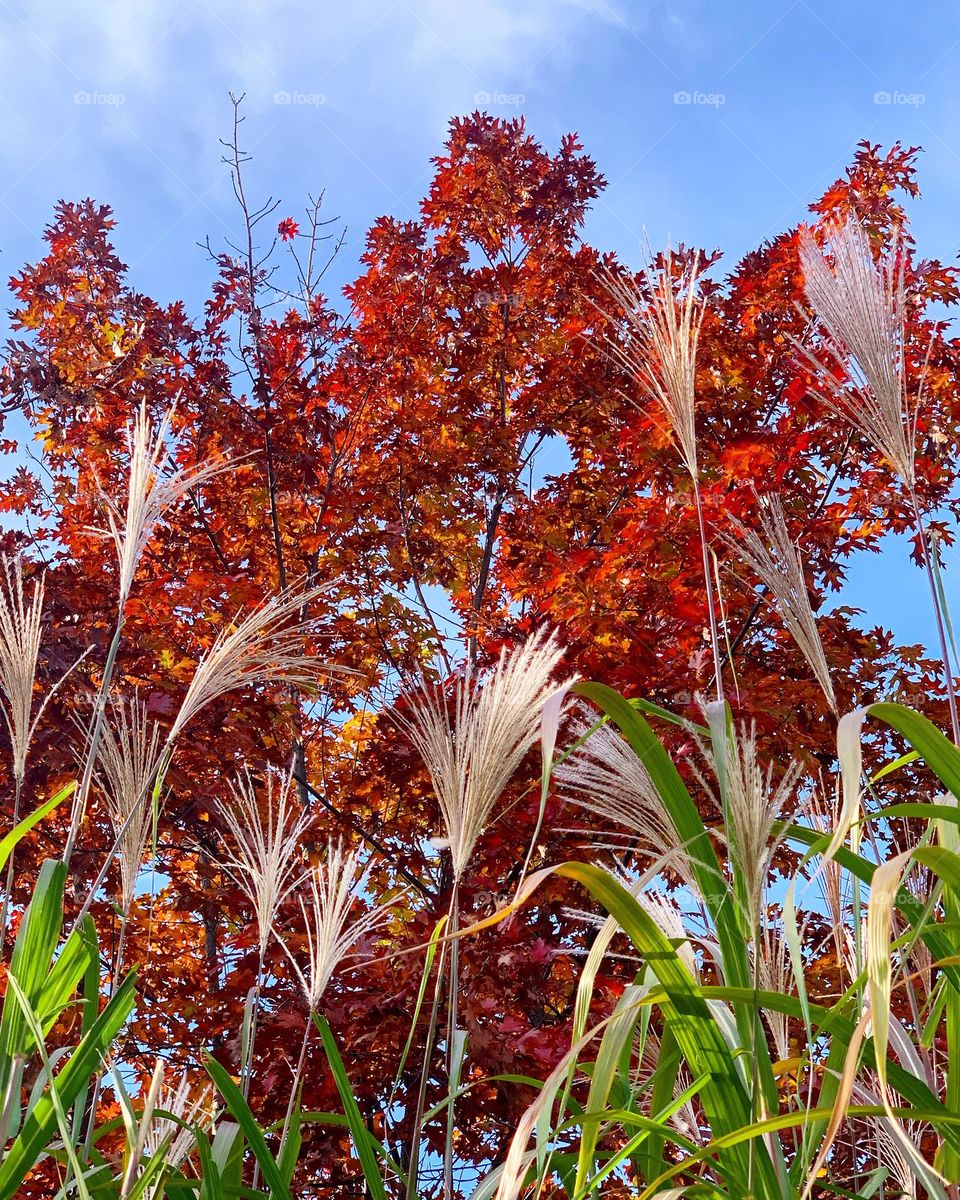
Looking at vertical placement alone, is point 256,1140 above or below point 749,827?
Result: below

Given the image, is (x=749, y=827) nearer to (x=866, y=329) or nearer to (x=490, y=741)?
(x=490, y=741)

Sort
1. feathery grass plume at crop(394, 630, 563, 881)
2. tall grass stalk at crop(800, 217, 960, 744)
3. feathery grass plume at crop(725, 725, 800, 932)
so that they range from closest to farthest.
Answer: feathery grass plume at crop(725, 725, 800, 932), feathery grass plume at crop(394, 630, 563, 881), tall grass stalk at crop(800, 217, 960, 744)

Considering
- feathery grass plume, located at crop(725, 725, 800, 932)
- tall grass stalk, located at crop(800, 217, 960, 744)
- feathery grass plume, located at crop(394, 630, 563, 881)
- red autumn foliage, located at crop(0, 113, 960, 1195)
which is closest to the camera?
feathery grass plume, located at crop(725, 725, 800, 932)

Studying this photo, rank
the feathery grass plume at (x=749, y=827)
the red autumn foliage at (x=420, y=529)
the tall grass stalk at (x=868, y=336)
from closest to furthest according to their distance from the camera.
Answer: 1. the feathery grass plume at (x=749, y=827)
2. the tall grass stalk at (x=868, y=336)
3. the red autumn foliage at (x=420, y=529)

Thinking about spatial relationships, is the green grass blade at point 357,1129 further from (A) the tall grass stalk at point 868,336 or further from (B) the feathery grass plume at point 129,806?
(A) the tall grass stalk at point 868,336

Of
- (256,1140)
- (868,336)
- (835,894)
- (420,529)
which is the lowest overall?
(256,1140)

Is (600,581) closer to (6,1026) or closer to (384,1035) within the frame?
(384,1035)

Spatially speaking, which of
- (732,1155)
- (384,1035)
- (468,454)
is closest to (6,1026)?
(732,1155)

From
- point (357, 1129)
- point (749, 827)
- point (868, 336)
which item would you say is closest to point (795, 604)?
point (868, 336)

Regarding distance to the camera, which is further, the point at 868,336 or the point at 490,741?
the point at 868,336

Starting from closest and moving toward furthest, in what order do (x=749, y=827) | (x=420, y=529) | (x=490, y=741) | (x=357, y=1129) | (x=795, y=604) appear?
(x=749, y=827) < (x=490, y=741) < (x=795, y=604) < (x=357, y=1129) < (x=420, y=529)

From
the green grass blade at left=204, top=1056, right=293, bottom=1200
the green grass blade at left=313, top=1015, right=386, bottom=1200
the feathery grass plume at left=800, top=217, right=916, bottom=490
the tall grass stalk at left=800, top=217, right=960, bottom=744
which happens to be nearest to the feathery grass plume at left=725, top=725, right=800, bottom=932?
the tall grass stalk at left=800, top=217, right=960, bottom=744

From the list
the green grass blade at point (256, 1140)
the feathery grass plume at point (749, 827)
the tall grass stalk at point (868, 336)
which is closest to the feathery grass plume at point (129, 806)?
the green grass blade at point (256, 1140)

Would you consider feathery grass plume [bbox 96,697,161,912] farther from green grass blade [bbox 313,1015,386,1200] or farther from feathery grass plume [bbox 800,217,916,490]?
feathery grass plume [bbox 800,217,916,490]
